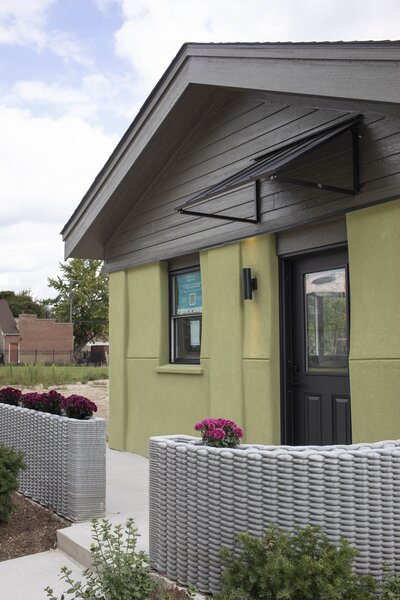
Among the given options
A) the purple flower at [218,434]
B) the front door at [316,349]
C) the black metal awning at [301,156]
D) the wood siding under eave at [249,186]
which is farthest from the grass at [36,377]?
the purple flower at [218,434]

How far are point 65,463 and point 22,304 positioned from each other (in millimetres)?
79089

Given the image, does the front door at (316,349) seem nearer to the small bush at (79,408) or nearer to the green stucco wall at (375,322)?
the green stucco wall at (375,322)

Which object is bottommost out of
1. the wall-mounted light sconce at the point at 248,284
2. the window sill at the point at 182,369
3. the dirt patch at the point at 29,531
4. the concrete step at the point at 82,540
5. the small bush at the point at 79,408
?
the dirt patch at the point at 29,531

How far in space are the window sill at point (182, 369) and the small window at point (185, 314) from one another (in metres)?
0.19

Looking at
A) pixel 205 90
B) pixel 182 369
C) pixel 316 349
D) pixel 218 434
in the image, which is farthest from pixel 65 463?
pixel 205 90

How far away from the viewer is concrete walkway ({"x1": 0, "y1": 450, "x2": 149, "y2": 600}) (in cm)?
421

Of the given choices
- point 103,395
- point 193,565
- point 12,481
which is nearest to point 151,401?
point 12,481

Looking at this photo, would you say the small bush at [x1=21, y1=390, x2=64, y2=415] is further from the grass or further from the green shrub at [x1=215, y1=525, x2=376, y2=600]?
the grass

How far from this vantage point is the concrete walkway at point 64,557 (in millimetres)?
4215

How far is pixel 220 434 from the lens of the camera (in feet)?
13.0

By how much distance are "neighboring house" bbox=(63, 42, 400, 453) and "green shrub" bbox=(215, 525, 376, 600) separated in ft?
6.75

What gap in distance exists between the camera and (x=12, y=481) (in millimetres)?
5395

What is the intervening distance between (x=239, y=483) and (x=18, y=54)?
483 inches

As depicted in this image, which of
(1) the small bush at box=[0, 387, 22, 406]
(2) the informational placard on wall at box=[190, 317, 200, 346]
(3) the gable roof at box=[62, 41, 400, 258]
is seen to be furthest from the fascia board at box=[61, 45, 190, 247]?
(1) the small bush at box=[0, 387, 22, 406]
